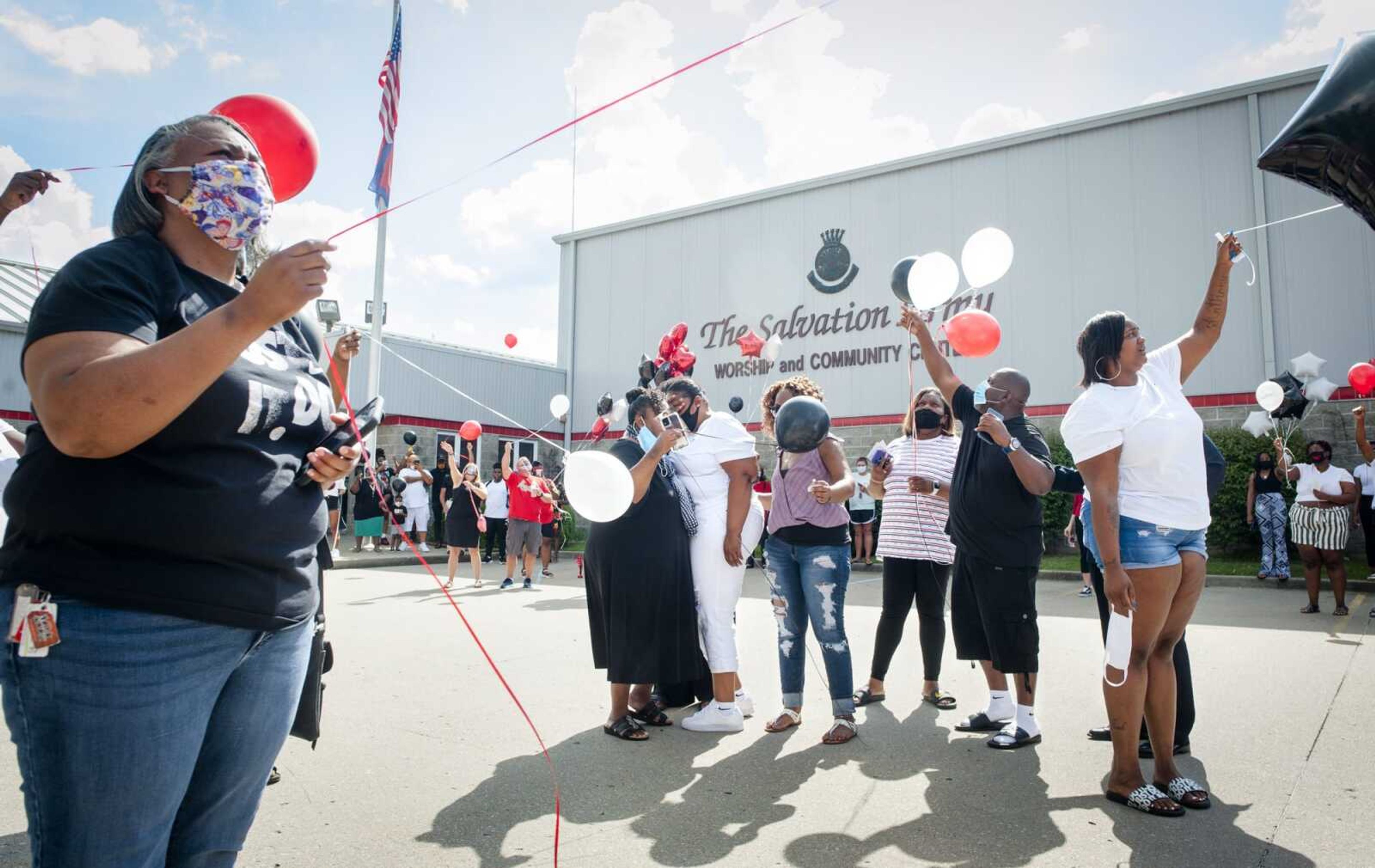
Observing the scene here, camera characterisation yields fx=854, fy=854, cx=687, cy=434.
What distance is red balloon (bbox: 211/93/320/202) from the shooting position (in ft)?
8.53

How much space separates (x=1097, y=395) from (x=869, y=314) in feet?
51.1

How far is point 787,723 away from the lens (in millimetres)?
4535

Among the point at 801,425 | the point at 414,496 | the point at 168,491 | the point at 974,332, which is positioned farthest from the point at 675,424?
the point at 414,496

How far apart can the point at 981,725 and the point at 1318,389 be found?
36.5 feet

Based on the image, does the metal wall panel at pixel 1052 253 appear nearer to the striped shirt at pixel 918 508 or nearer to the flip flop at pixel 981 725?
the striped shirt at pixel 918 508

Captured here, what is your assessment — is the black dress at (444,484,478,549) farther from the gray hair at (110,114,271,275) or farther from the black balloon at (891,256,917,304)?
the gray hair at (110,114,271,275)

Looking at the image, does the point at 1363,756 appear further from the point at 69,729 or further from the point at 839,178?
the point at 839,178

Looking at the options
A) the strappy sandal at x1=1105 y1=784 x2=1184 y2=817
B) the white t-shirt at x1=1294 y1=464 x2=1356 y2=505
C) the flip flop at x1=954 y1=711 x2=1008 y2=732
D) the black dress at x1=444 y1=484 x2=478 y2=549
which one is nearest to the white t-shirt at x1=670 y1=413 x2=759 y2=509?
the flip flop at x1=954 y1=711 x2=1008 y2=732

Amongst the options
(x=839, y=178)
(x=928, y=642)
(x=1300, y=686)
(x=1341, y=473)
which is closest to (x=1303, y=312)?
(x=1341, y=473)

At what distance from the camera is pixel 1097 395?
11.3 feet

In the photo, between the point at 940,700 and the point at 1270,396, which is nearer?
the point at 940,700

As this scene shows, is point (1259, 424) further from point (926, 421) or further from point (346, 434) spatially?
point (346, 434)

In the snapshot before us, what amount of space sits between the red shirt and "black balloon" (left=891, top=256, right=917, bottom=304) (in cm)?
681

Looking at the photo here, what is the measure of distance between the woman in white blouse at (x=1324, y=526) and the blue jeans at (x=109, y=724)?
9481mm
